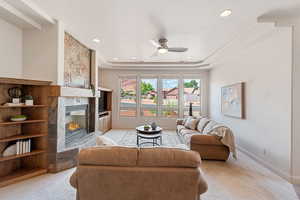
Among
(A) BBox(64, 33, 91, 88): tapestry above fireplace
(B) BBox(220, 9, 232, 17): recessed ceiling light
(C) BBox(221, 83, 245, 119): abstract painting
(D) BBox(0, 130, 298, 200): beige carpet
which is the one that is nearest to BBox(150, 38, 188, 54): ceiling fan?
(B) BBox(220, 9, 232, 17): recessed ceiling light

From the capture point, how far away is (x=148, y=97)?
7711 millimetres

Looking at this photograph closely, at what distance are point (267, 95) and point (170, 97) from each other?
4448 mm

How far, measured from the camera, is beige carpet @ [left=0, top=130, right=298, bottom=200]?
2402mm

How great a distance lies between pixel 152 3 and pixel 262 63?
2782 mm

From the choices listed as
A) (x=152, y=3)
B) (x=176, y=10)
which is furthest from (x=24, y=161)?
(x=176, y=10)

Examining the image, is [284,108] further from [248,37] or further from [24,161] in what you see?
[24,161]

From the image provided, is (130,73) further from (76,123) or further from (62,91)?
(62,91)

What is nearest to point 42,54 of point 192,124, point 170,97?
point 192,124

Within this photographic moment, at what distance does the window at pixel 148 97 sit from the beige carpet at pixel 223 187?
14.9 ft

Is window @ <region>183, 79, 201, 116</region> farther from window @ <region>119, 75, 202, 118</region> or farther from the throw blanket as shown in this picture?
the throw blanket

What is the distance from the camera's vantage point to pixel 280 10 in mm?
2635

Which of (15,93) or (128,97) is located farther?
(128,97)

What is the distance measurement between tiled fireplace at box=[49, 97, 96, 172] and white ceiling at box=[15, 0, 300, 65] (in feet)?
5.06

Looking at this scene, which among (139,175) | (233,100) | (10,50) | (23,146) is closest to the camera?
(139,175)
